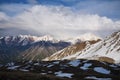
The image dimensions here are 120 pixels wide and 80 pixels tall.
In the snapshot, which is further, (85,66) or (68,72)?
(85,66)

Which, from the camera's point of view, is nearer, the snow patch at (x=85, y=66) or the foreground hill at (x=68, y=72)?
the foreground hill at (x=68, y=72)

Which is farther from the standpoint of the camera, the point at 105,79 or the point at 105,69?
the point at 105,69

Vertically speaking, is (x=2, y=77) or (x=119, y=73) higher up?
(x=119, y=73)

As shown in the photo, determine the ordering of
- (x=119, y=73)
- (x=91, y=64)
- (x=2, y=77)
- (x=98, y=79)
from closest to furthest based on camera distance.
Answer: (x=2, y=77)
(x=98, y=79)
(x=119, y=73)
(x=91, y=64)

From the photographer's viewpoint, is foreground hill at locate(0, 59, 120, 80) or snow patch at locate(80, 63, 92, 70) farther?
snow patch at locate(80, 63, 92, 70)

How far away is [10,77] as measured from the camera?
5634 cm

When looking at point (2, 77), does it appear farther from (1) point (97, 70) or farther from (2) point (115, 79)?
(1) point (97, 70)

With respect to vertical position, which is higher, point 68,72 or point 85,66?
point 85,66

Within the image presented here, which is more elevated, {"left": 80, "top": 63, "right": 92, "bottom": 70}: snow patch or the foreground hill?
{"left": 80, "top": 63, "right": 92, "bottom": 70}: snow patch

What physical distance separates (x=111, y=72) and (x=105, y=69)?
696 cm

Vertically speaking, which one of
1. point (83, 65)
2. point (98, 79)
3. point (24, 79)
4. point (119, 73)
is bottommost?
point (24, 79)

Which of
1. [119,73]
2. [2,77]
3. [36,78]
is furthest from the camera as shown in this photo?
[119,73]

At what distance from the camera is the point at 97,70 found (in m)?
139

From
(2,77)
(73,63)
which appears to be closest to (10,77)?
(2,77)
